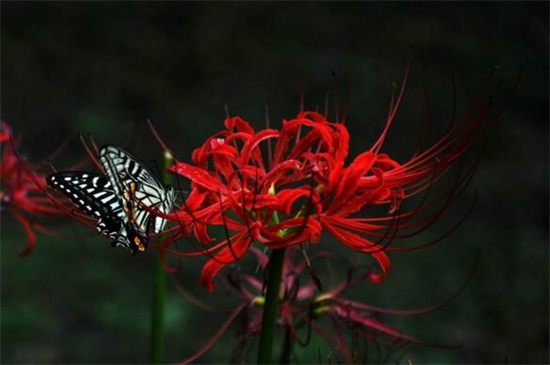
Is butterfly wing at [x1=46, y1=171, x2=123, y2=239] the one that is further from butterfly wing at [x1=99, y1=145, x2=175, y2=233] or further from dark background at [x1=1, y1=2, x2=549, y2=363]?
dark background at [x1=1, y1=2, x2=549, y2=363]

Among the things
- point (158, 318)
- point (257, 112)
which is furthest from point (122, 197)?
point (257, 112)

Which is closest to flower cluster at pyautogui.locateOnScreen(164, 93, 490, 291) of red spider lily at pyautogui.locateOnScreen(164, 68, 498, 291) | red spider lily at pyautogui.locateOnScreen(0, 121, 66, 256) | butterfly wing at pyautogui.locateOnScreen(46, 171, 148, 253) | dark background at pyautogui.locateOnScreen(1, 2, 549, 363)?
red spider lily at pyautogui.locateOnScreen(164, 68, 498, 291)

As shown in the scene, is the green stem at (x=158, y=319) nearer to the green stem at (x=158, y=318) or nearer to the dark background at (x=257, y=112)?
the green stem at (x=158, y=318)

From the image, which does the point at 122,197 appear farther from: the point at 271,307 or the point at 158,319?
the point at 271,307

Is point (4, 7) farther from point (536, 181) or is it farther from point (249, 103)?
point (536, 181)

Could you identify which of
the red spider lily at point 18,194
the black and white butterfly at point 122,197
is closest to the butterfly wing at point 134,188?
the black and white butterfly at point 122,197
